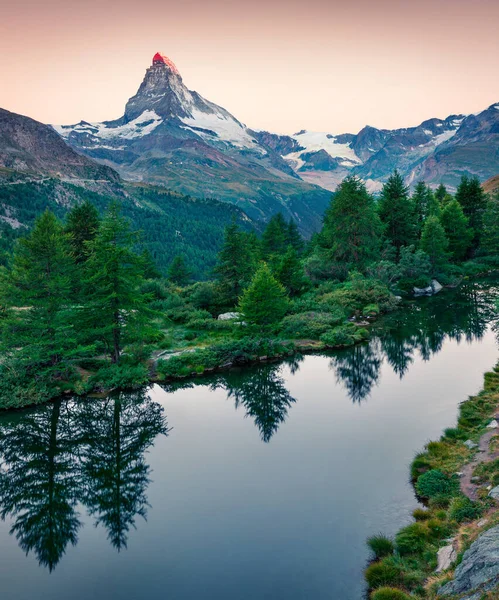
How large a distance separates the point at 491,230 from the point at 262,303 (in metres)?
55.0

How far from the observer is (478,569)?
1178 centimetres

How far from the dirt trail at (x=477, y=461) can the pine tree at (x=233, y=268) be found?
38.9m

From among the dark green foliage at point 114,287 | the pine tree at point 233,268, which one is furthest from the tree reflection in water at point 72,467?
the pine tree at point 233,268

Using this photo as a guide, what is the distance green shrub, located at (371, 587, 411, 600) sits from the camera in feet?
44.2

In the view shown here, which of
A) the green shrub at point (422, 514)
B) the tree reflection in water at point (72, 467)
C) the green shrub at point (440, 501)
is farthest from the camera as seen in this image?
the tree reflection in water at point (72, 467)

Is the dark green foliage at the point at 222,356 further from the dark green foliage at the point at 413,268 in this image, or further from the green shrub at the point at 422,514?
the dark green foliage at the point at 413,268

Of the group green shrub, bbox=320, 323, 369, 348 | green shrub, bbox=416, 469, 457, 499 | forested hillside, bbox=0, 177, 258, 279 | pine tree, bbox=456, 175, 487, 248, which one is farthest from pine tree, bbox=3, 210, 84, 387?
forested hillside, bbox=0, 177, 258, 279

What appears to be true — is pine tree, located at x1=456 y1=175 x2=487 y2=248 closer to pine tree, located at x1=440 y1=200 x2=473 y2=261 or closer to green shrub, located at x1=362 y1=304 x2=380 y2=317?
pine tree, located at x1=440 y1=200 x2=473 y2=261

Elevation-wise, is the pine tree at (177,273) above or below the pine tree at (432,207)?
below

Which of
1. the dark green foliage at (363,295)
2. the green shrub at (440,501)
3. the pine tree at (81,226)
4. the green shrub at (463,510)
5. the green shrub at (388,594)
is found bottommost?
the green shrub at (388,594)

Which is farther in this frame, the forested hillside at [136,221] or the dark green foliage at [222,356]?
the forested hillside at [136,221]

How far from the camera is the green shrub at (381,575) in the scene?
14688 mm

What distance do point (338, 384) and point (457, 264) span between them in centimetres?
5850

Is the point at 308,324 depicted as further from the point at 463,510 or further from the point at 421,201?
the point at 421,201
